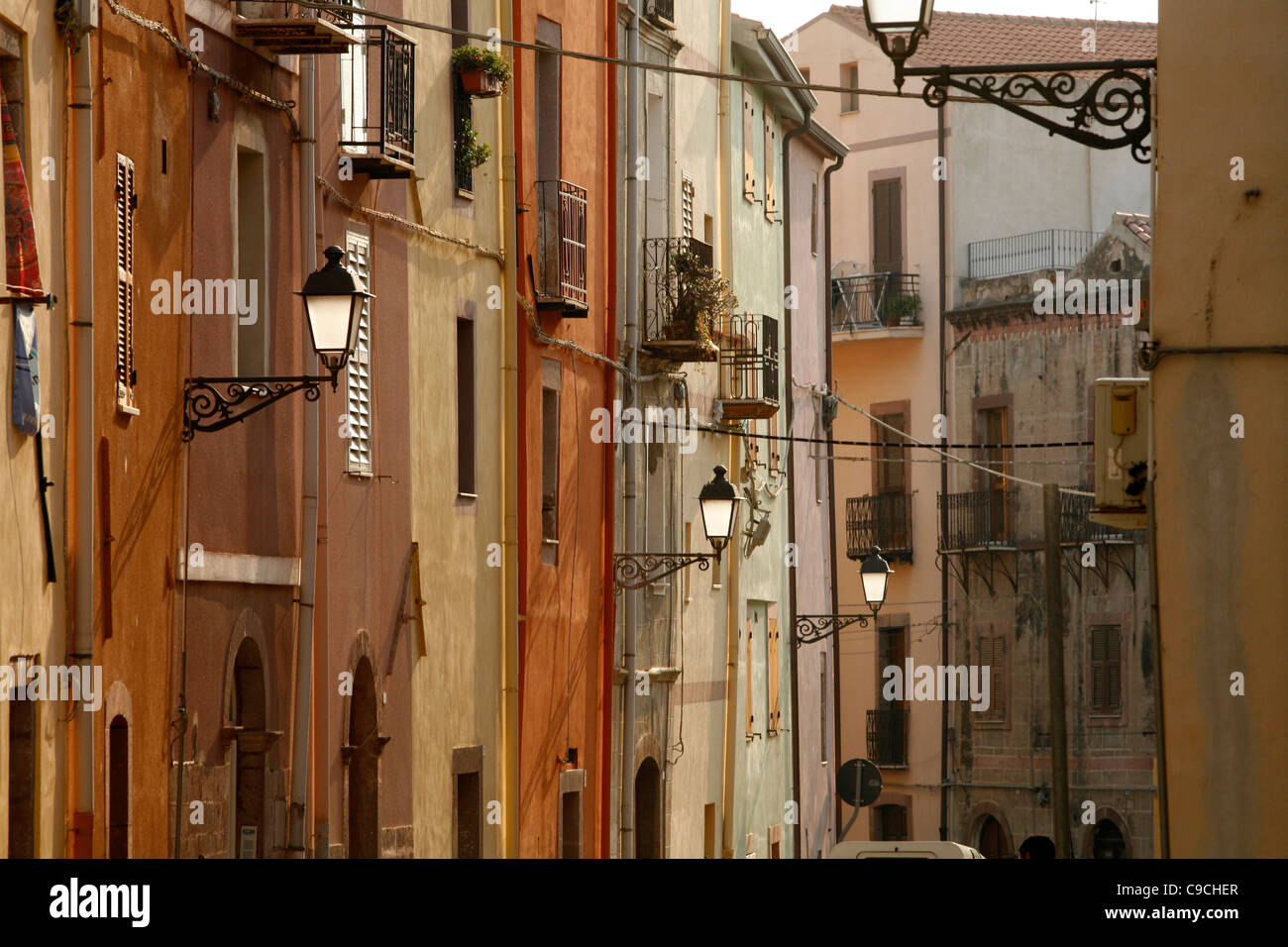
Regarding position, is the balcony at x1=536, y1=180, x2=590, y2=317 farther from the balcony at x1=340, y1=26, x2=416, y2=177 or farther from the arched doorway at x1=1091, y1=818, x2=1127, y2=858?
the arched doorway at x1=1091, y1=818, x2=1127, y2=858

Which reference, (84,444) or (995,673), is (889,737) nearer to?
(995,673)

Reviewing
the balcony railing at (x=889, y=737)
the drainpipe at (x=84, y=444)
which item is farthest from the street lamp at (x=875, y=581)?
the drainpipe at (x=84, y=444)

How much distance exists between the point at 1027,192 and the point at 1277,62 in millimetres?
37605

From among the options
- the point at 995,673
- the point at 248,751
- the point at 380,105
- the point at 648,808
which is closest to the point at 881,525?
the point at 995,673

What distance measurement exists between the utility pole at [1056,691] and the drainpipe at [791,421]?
40.4 feet

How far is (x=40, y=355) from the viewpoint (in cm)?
1221

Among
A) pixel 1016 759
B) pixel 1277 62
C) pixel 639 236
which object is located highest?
pixel 639 236

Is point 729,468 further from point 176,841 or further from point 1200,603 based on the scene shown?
point 1200,603

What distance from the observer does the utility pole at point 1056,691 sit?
20.4 metres

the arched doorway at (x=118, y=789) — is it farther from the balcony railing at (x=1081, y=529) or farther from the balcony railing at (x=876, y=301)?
the balcony railing at (x=876, y=301)

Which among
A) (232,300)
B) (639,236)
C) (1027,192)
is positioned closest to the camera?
(232,300)

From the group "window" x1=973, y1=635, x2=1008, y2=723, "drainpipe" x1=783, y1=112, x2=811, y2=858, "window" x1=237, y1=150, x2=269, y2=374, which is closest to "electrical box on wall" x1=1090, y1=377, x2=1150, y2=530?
"window" x1=237, y1=150, x2=269, y2=374

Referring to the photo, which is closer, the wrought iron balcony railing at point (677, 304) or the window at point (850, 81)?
the wrought iron balcony railing at point (677, 304)
